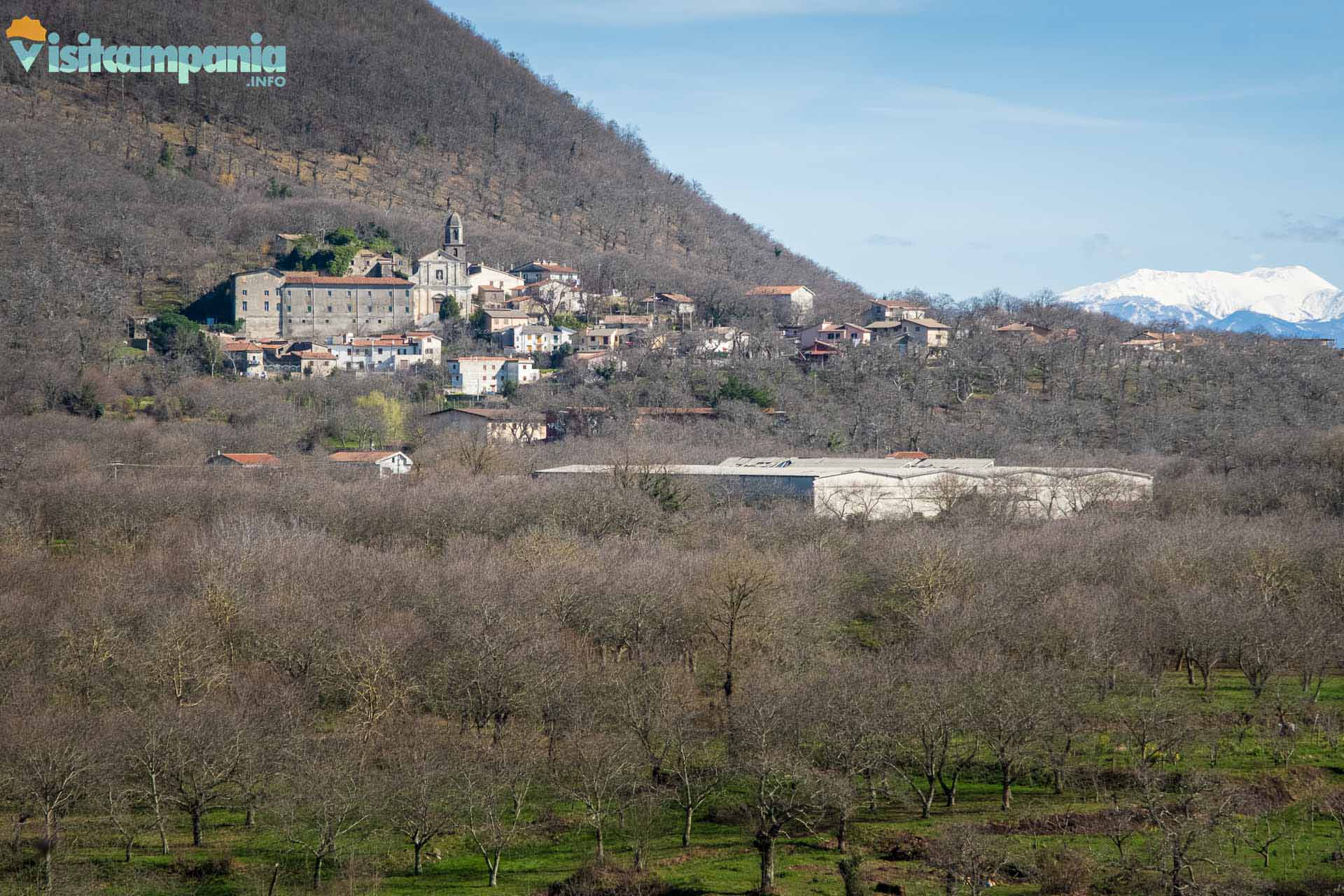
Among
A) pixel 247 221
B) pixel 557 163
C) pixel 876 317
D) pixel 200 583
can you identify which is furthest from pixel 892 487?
pixel 557 163

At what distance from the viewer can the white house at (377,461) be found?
52.6 m

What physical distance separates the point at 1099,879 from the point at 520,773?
9.54 meters

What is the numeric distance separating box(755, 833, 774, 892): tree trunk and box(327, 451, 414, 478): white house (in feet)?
109

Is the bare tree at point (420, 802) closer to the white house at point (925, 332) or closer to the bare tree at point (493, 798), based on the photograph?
the bare tree at point (493, 798)

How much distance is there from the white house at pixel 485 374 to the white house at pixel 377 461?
15.1 metres

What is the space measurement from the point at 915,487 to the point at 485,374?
30245 millimetres

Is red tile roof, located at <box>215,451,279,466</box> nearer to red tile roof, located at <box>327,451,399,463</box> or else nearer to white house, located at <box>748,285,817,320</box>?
red tile roof, located at <box>327,451,399,463</box>

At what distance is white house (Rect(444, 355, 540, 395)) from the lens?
71125 millimetres

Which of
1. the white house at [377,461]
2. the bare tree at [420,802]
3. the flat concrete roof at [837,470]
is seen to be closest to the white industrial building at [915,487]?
the flat concrete roof at [837,470]

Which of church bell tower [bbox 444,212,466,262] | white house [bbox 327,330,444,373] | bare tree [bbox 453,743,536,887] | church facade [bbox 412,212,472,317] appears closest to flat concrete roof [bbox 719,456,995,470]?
white house [bbox 327,330,444,373]

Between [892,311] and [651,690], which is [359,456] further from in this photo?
[892,311]

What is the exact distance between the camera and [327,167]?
4783 inches

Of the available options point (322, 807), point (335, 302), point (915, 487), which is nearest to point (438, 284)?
point (335, 302)

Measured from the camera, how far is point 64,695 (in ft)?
87.5
